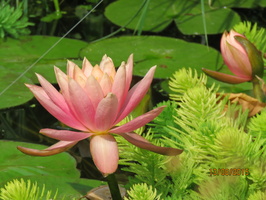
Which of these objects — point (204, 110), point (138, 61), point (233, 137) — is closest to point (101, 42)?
point (138, 61)

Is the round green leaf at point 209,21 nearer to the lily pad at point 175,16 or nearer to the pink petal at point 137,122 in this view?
the lily pad at point 175,16

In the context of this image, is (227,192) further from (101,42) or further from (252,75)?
(101,42)

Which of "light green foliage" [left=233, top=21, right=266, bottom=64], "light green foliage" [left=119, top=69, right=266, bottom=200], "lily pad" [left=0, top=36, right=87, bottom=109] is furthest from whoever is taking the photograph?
"lily pad" [left=0, top=36, right=87, bottom=109]

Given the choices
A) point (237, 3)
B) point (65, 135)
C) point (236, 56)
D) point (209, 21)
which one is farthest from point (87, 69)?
point (237, 3)

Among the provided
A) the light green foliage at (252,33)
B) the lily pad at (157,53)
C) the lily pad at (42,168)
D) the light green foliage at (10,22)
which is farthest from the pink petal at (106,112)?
the light green foliage at (10,22)

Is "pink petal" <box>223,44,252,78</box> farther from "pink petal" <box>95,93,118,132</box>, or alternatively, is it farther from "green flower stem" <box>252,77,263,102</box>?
"pink petal" <box>95,93,118,132</box>

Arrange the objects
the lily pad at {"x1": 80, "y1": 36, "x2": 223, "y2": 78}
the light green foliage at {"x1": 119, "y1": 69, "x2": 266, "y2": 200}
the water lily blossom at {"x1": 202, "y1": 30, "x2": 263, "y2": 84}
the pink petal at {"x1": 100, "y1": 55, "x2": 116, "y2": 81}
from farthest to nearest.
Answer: the lily pad at {"x1": 80, "y1": 36, "x2": 223, "y2": 78} < the water lily blossom at {"x1": 202, "y1": 30, "x2": 263, "y2": 84} < the pink petal at {"x1": 100, "y1": 55, "x2": 116, "y2": 81} < the light green foliage at {"x1": 119, "y1": 69, "x2": 266, "y2": 200}

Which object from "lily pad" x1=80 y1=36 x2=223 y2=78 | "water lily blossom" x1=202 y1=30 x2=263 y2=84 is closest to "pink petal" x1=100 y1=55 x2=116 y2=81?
"water lily blossom" x1=202 y1=30 x2=263 y2=84
